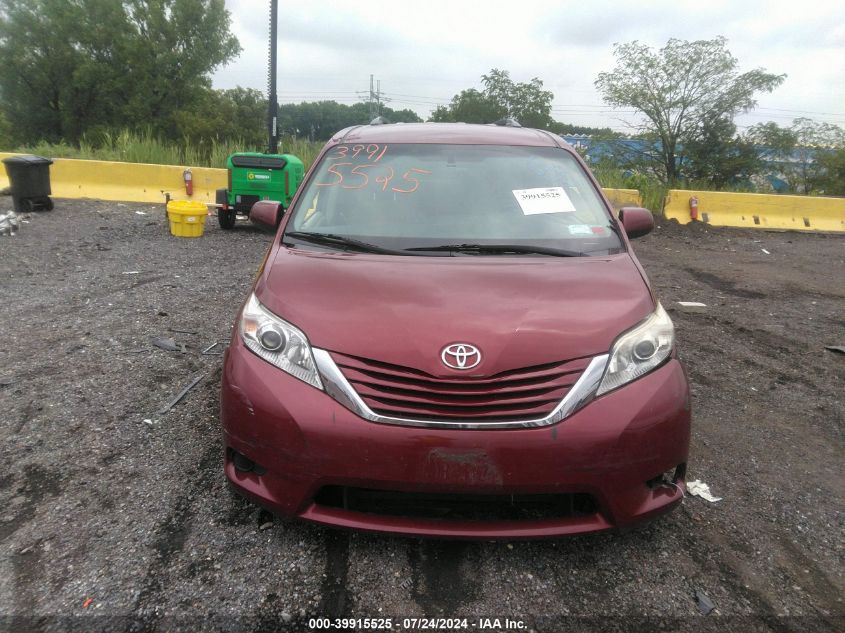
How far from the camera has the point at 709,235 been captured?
37.0 feet

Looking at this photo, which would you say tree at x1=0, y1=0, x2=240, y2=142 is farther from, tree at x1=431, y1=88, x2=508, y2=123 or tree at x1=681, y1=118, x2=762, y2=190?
tree at x1=681, y1=118, x2=762, y2=190

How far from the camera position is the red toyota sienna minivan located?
6.89 feet

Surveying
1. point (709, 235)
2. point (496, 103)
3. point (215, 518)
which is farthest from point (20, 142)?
point (215, 518)

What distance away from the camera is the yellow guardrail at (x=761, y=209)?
467 inches

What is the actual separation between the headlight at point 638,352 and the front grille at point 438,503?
1.39ft

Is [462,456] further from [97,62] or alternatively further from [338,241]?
[97,62]

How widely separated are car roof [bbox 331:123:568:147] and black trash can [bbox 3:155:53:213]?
8.45m

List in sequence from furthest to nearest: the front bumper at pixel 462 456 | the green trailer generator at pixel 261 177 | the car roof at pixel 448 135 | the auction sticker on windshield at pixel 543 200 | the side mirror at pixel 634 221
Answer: the green trailer generator at pixel 261 177
the car roof at pixel 448 135
the side mirror at pixel 634 221
the auction sticker on windshield at pixel 543 200
the front bumper at pixel 462 456

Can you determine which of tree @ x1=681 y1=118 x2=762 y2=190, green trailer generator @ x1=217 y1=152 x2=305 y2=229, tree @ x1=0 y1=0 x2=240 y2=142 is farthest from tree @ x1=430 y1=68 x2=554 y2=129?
green trailer generator @ x1=217 y1=152 x2=305 y2=229

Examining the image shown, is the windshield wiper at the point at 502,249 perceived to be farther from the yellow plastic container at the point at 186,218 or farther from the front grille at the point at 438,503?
the yellow plastic container at the point at 186,218

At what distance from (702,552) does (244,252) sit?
24.5 ft

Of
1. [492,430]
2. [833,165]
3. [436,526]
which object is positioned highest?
[833,165]

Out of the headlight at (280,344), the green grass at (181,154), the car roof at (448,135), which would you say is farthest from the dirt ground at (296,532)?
the green grass at (181,154)

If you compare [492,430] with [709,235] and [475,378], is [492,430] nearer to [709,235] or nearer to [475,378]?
[475,378]
